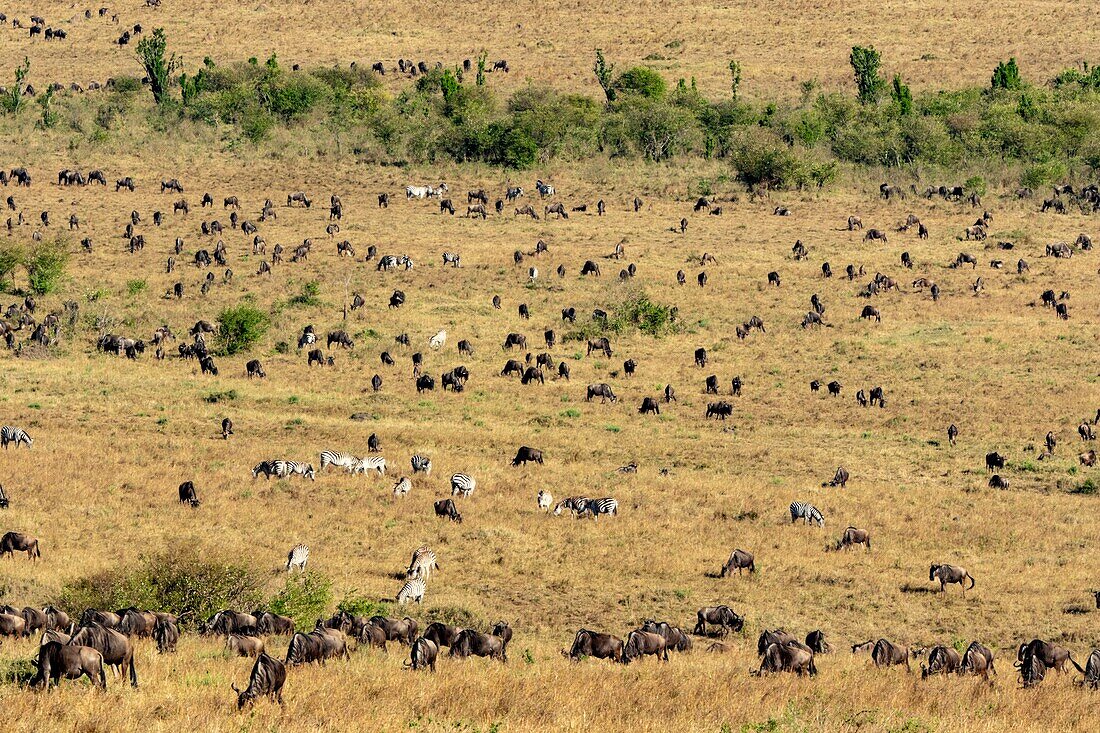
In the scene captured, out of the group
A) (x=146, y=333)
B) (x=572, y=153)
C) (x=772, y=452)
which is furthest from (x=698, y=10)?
(x=772, y=452)

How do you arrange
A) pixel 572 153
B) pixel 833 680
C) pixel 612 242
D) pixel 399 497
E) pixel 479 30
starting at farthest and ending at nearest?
pixel 479 30 < pixel 572 153 < pixel 612 242 < pixel 399 497 < pixel 833 680

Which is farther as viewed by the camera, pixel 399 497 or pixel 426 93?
pixel 426 93

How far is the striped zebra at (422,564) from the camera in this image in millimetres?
27234

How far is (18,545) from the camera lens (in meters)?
27.5

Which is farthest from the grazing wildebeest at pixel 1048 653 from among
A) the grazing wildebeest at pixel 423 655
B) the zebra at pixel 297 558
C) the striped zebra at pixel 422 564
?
the zebra at pixel 297 558

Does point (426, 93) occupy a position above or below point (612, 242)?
above

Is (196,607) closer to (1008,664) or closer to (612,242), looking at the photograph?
(1008,664)

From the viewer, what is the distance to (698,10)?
435ft

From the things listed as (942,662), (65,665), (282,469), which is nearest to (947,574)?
(942,662)

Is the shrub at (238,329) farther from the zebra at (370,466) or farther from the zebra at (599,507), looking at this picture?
the zebra at (599,507)

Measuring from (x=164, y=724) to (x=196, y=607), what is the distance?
938 centimetres

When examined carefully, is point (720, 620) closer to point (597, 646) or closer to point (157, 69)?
point (597, 646)

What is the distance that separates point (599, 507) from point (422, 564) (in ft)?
22.9

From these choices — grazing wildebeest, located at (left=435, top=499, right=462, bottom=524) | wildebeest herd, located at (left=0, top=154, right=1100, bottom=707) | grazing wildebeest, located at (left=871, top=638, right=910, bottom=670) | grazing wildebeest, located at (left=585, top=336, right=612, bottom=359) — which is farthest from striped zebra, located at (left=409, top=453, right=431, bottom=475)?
grazing wildebeest, located at (left=871, top=638, right=910, bottom=670)
